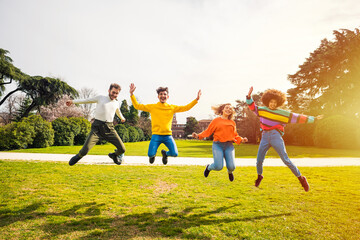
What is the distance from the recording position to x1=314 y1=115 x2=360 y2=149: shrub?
25188 millimetres

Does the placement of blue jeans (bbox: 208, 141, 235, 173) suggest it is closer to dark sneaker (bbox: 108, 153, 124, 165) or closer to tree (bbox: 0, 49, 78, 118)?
dark sneaker (bbox: 108, 153, 124, 165)

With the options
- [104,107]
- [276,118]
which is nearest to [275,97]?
[276,118]

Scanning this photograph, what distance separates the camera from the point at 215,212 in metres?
8.24

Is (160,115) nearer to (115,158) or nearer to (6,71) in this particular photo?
(115,158)

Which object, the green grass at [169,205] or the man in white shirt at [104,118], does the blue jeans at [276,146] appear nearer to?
the green grass at [169,205]

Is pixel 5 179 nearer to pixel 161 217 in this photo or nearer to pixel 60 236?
pixel 60 236

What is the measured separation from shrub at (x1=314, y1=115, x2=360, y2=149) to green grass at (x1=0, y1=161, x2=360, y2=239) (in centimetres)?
1382

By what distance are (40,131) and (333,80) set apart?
3259 cm

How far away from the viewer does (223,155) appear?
17.8 feet

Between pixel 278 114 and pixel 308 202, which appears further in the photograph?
pixel 308 202

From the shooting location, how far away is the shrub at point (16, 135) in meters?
22.9

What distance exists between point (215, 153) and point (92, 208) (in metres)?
5.64

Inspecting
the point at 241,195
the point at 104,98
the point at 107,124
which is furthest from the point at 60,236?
the point at 241,195

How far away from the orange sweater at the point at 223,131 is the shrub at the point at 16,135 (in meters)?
A: 24.6
